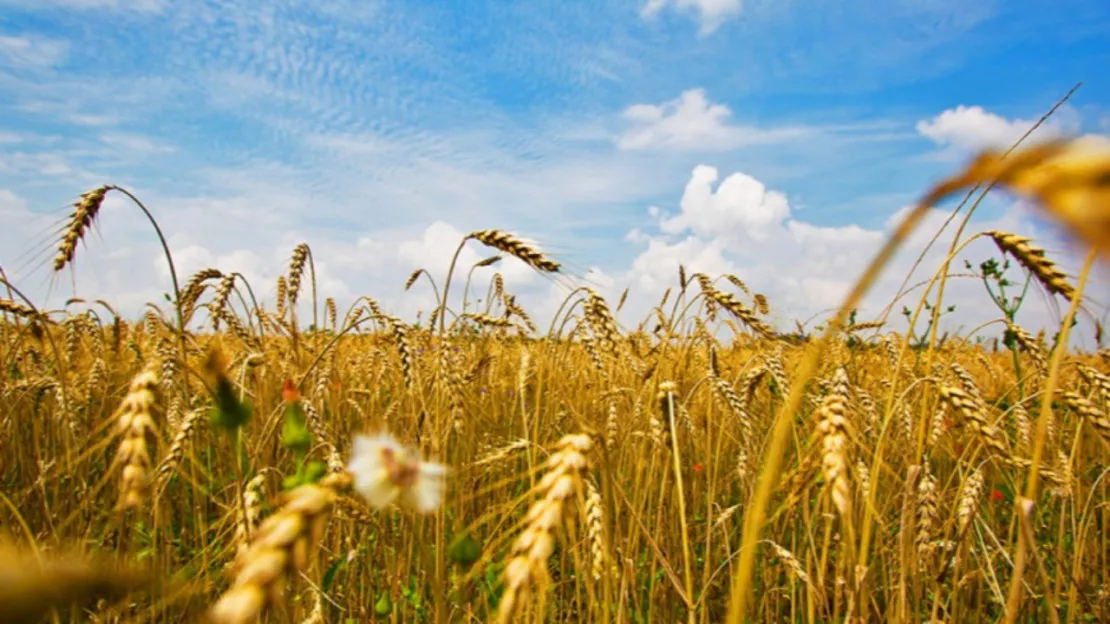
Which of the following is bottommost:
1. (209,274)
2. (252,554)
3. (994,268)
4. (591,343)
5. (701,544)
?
(701,544)

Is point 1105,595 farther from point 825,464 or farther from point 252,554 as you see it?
point 252,554

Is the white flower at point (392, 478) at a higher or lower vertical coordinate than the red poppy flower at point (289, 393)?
lower

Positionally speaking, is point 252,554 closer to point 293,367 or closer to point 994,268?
point 293,367

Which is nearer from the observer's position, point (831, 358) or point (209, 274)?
point (209, 274)

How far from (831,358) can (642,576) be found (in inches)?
99.1

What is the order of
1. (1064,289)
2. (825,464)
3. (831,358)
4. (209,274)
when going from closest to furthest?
(825,464) < (1064,289) < (209,274) < (831,358)

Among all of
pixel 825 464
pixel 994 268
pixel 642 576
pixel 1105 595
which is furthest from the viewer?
pixel 994 268

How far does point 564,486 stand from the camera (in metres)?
1.00

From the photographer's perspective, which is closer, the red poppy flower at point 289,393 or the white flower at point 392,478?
the white flower at point 392,478

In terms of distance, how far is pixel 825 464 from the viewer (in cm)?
115

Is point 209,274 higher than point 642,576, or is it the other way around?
point 209,274

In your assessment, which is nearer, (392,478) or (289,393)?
(392,478)

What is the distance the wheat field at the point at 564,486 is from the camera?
2.95 feet

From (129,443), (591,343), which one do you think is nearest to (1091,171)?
(129,443)
